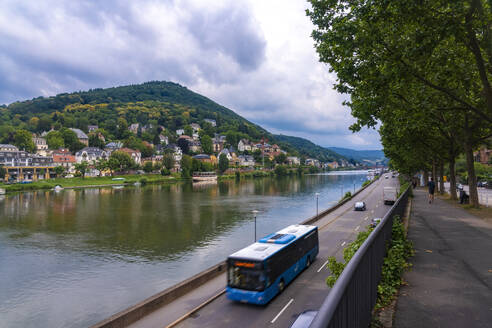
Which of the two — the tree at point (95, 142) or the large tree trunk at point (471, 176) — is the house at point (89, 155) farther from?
the large tree trunk at point (471, 176)

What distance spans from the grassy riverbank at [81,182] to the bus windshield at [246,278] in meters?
89.4

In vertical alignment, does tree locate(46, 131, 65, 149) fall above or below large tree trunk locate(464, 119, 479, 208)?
above

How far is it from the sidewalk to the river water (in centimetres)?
1577

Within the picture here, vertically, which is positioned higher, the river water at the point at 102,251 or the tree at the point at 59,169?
the tree at the point at 59,169

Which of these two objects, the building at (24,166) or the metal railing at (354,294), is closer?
the metal railing at (354,294)

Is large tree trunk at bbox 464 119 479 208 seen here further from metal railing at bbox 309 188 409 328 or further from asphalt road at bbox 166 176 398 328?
metal railing at bbox 309 188 409 328

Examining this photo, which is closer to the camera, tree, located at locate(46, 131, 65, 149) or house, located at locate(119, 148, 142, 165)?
tree, located at locate(46, 131, 65, 149)

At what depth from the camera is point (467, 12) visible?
10.2 m

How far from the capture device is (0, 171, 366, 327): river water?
62.9 ft

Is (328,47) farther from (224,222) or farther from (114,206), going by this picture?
(114,206)

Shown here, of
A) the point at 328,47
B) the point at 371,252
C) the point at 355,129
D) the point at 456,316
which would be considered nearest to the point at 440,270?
the point at 456,316

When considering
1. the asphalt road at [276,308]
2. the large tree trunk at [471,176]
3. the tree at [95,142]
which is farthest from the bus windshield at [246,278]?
the tree at [95,142]

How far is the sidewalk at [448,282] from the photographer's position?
18.8 ft

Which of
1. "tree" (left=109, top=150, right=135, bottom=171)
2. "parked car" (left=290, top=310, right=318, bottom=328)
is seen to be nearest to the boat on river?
"tree" (left=109, top=150, right=135, bottom=171)
